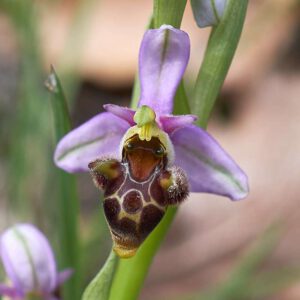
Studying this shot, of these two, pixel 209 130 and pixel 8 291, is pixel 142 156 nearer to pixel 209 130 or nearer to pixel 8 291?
pixel 8 291

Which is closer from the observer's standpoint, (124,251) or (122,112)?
(124,251)

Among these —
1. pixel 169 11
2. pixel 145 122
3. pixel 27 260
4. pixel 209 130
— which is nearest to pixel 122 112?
pixel 145 122

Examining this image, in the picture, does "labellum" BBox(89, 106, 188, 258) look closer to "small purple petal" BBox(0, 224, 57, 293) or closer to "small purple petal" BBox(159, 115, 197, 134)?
"small purple petal" BBox(159, 115, 197, 134)

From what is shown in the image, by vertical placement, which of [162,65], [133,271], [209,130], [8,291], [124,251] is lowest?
[209,130]

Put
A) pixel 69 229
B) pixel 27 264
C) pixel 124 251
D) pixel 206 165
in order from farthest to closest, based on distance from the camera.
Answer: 1. pixel 69 229
2. pixel 27 264
3. pixel 206 165
4. pixel 124 251

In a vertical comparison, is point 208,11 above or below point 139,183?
above

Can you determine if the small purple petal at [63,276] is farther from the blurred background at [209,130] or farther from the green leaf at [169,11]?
the green leaf at [169,11]

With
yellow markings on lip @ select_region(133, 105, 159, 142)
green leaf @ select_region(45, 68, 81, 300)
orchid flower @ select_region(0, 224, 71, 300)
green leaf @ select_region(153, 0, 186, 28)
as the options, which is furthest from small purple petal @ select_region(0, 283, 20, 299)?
green leaf @ select_region(153, 0, 186, 28)
